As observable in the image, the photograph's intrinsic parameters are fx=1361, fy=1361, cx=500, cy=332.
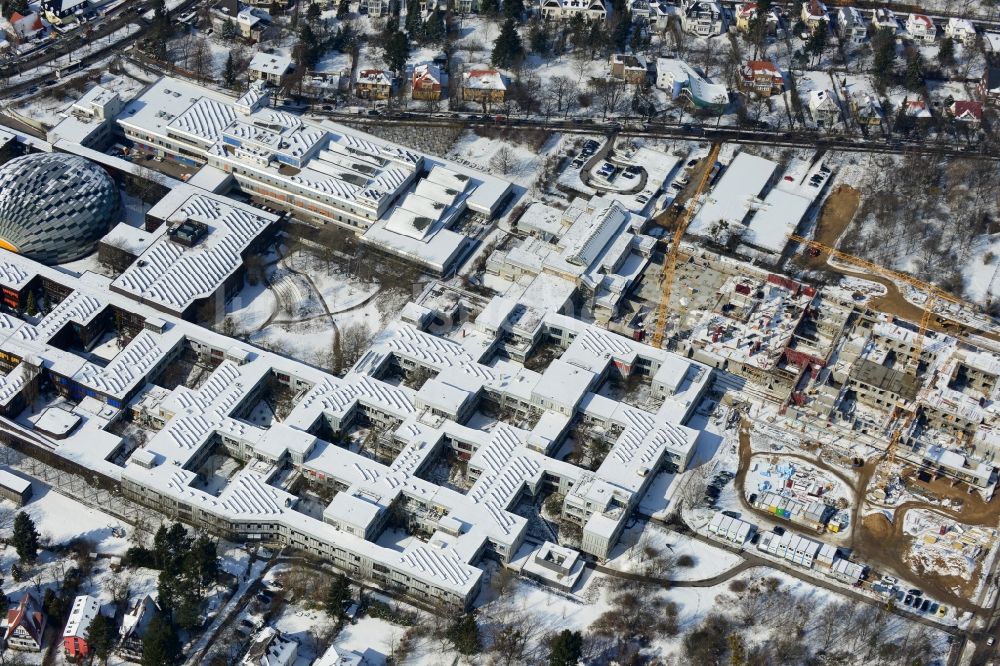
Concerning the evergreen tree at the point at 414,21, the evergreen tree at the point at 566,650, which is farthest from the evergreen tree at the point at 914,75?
the evergreen tree at the point at 566,650

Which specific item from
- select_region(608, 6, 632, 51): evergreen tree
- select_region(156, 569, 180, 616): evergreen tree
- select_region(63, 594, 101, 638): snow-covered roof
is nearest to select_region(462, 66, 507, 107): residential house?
select_region(608, 6, 632, 51): evergreen tree

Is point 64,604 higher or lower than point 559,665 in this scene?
lower

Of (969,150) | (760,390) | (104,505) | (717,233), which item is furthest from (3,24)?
(969,150)

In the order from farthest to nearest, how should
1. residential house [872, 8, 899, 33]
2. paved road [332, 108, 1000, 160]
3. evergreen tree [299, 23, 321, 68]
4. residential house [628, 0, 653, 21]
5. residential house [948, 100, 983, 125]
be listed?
residential house [872, 8, 899, 33] → residential house [628, 0, 653, 21] → evergreen tree [299, 23, 321, 68] → residential house [948, 100, 983, 125] → paved road [332, 108, 1000, 160]

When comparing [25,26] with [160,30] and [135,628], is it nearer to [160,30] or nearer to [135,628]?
[160,30]

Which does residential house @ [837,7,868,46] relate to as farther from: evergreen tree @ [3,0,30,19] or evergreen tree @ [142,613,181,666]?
evergreen tree @ [142,613,181,666]

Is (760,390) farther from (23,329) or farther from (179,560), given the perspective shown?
(23,329)
